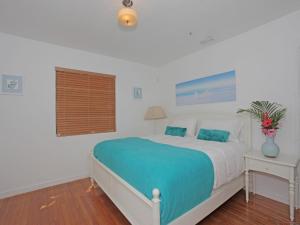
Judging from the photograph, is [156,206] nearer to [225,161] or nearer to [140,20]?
[225,161]

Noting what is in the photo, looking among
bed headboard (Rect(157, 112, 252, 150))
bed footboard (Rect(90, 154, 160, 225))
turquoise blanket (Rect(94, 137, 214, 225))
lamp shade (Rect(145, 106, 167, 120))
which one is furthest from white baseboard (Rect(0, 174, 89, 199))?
bed headboard (Rect(157, 112, 252, 150))

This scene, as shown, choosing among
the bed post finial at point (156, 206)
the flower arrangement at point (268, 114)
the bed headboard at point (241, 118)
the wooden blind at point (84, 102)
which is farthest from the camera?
the wooden blind at point (84, 102)

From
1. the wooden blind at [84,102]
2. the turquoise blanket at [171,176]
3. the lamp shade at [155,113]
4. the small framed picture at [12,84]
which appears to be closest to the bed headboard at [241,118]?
the lamp shade at [155,113]

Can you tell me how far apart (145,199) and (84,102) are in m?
2.41

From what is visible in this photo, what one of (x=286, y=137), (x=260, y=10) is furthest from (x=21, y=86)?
(x=286, y=137)

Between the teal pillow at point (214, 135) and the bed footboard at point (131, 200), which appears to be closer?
the bed footboard at point (131, 200)

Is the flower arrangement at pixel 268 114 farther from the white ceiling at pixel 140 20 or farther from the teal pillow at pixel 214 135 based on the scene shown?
the white ceiling at pixel 140 20

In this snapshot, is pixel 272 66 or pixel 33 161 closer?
pixel 272 66

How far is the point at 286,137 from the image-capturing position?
2080 millimetres

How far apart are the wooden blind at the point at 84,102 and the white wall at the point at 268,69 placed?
Result: 6.98 ft

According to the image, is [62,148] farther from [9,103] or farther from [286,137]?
[286,137]

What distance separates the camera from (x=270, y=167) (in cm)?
185

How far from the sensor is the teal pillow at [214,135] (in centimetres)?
229

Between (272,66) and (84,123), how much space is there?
327 cm
